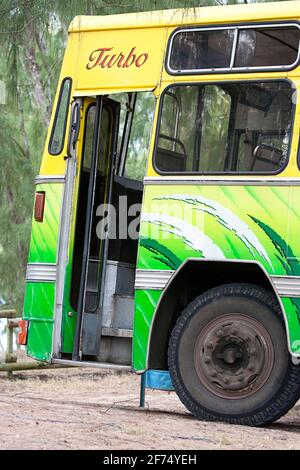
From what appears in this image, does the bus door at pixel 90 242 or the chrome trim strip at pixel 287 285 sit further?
the bus door at pixel 90 242

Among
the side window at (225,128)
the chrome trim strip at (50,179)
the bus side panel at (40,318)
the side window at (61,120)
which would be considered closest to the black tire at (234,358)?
the side window at (225,128)

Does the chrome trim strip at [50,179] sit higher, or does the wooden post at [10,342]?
the chrome trim strip at [50,179]

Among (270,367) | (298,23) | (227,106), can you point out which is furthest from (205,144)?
(270,367)

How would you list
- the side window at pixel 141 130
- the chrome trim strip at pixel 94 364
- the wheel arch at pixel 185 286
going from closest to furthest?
the wheel arch at pixel 185 286 → the chrome trim strip at pixel 94 364 → the side window at pixel 141 130

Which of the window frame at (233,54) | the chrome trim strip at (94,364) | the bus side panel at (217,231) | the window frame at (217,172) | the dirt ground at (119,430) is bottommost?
the dirt ground at (119,430)

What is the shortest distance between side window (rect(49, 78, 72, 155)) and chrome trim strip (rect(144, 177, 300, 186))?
1057mm

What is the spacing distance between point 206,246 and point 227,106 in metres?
1.09

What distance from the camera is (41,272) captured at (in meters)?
9.82

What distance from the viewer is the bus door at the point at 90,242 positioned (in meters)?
9.68

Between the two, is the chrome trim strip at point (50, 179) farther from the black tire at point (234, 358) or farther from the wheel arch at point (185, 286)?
the black tire at point (234, 358)

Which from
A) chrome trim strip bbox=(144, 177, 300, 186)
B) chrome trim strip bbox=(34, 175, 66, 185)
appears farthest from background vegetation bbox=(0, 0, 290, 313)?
chrome trim strip bbox=(144, 177, 300, 186)

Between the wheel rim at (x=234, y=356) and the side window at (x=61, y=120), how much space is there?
211 centimetres

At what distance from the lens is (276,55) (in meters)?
Result: 8.76
